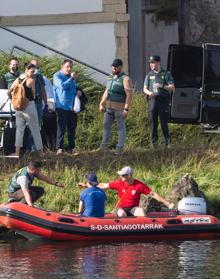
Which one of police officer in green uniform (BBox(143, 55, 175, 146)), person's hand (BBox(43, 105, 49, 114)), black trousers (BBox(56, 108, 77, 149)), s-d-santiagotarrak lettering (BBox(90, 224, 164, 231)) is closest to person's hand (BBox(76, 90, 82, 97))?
black trousers (BBox(56, 108, 77, 149))

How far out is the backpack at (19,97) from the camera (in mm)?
19891

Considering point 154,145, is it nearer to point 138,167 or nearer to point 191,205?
point 138,167

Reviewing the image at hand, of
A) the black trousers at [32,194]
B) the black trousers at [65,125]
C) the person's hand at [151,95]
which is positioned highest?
the person's hand at [151,95]

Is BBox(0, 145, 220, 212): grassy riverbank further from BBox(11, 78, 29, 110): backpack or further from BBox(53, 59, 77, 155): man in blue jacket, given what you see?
BBox(11, 78, 29, 110): backpack

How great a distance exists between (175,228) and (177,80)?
15.4 ft

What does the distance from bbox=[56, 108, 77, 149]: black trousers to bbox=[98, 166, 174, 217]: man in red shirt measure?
84.8 inches

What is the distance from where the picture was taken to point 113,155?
20734 millimetres

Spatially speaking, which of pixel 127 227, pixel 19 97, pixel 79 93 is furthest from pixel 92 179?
pixel 79 93

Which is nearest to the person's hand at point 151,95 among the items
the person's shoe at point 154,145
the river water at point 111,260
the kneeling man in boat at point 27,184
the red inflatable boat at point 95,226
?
the person's shoe at point 154,145

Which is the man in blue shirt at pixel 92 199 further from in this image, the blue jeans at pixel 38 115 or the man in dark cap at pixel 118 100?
the blue jeans at pixel 38 115

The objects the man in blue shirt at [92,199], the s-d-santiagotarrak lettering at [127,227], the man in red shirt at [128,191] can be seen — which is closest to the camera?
the s-d-santiagotarrak lettering at [127,227]

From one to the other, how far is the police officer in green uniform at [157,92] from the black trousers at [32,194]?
3.18 m

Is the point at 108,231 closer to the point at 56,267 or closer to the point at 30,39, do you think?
the point at 56,267

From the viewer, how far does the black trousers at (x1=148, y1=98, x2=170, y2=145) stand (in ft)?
69.6
